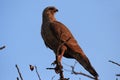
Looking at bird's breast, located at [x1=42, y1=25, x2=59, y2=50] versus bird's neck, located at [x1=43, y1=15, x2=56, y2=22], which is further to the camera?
bird's neck, located at [x1=43, y1=15, x2=56, y2=22]

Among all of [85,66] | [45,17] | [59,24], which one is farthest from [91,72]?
[45,17]

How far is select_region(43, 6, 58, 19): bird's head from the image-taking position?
11.3 meters

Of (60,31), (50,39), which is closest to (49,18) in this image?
(60,31)

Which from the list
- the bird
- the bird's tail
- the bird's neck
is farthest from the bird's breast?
the bird's neck

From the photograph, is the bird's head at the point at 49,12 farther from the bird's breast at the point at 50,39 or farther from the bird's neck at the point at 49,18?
the bird's breast at the point at 50,39

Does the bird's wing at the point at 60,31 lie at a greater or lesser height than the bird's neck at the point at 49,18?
lesser

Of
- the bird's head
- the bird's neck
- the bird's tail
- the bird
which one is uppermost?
the bird's head

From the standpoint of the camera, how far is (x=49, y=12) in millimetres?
11680

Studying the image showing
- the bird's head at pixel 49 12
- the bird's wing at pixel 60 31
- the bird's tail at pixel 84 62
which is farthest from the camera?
the bird's head at pixel 49 12

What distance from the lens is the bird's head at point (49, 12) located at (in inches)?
447

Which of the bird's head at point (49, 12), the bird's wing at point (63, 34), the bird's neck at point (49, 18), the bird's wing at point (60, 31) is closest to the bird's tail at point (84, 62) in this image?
the bird's wing at point (63, 34)

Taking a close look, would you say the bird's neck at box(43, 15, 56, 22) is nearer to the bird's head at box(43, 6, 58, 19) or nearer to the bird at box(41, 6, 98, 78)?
the bird's head at box(43, 6, 58, 19)

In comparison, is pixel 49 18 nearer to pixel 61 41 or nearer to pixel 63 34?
pixel 63 34

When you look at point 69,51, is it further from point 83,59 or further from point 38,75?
point 38,75
